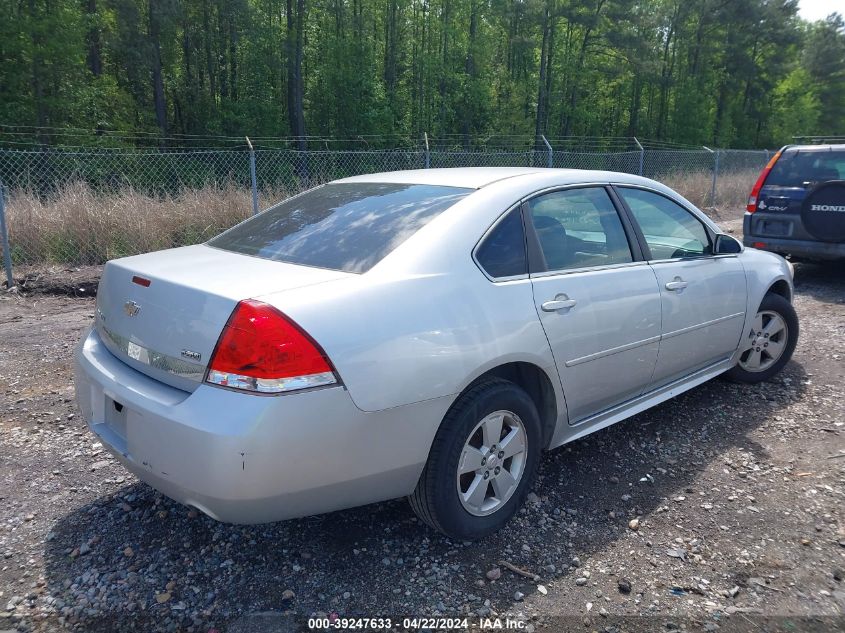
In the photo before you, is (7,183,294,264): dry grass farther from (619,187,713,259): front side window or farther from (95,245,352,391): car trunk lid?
(619,187,713,259): front side window

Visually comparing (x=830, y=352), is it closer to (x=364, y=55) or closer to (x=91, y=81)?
(x=91, y=81)

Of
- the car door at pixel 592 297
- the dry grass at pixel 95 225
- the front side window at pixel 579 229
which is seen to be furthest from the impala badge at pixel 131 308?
the dry grass at pixel 95 225

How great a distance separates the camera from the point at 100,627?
233cm

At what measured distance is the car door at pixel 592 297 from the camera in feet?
9.93

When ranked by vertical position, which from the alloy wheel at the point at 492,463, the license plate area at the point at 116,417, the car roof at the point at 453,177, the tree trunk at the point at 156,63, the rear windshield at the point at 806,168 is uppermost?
the tree trunk at the point at 156,63

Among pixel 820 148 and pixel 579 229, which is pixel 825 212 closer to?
pixel 820 148

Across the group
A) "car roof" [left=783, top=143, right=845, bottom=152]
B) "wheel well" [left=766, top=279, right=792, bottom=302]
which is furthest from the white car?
"car roof" [left=783, top=143, right=845, bottom=152]

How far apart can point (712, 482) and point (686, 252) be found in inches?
55.1

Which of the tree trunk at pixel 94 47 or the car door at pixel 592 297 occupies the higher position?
the tree trunk at pixel 94 47

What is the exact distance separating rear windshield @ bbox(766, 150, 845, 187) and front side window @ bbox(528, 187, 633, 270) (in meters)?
5.88

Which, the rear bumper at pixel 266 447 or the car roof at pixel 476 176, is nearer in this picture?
the rear bumper at pixel 266 447

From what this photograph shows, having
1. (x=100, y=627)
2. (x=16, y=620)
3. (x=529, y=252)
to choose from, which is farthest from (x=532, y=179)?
(x=16, y=620)

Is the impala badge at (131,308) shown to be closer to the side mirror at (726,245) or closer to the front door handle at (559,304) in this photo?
the front door handle at (559,304)

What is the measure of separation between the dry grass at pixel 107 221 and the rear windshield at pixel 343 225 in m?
6.59
